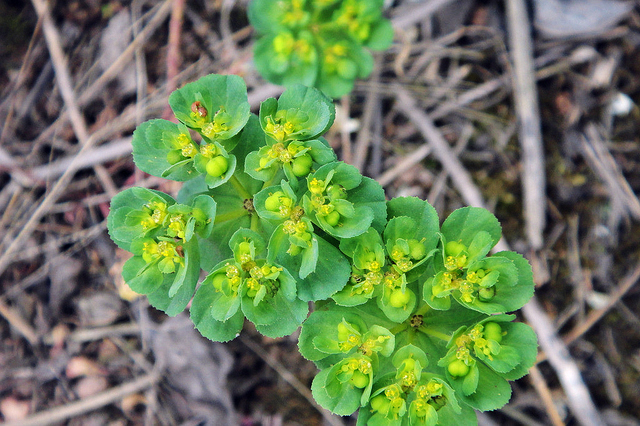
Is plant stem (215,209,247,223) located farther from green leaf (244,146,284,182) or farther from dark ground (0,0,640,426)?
dark ground (0,0,640,426)

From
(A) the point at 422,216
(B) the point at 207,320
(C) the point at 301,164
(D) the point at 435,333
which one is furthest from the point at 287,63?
(D) the point at 435,333

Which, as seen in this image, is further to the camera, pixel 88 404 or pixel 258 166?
pixel 88 404

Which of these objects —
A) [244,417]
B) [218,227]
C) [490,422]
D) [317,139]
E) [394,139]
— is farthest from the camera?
[394,139]

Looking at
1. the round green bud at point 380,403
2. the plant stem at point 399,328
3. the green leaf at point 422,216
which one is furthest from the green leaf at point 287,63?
the round green bud at point 380,403

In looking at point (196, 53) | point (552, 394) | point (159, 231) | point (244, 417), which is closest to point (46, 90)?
point (196, 53)

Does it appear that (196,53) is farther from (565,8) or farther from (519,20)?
(565,8)

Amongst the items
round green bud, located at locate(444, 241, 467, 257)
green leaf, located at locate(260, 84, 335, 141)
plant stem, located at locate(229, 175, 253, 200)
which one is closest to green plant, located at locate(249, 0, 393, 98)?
green leaf, located at locate(260, 84, 335, 141)

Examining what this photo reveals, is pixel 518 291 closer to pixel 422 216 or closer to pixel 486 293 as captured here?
pixel 486 293
